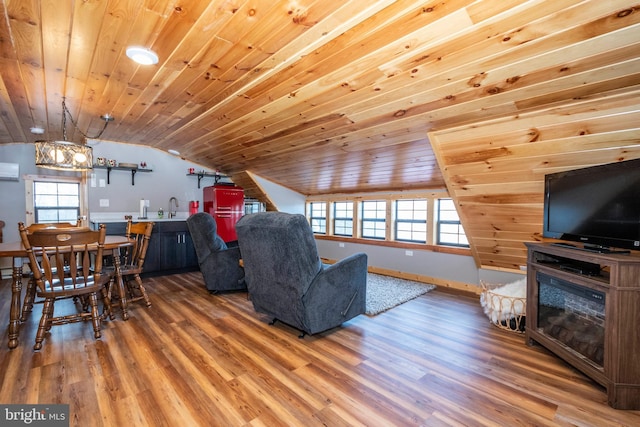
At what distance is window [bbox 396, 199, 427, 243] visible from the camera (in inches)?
188

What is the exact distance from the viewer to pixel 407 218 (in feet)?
16.4

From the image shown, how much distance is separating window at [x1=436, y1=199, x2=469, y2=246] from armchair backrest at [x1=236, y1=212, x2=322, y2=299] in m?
2.75

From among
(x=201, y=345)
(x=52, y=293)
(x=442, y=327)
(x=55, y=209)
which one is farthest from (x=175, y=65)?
(x=55, y=209)

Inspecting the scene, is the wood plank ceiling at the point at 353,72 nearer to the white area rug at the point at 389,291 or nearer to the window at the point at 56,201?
the white area rug at the point at 389,291

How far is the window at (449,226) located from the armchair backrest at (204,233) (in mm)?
3242

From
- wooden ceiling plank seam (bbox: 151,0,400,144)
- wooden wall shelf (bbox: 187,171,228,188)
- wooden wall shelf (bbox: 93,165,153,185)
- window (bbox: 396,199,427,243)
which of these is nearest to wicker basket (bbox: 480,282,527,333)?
window (bbox: 396,199,427,243)

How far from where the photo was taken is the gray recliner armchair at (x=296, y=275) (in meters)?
2.32

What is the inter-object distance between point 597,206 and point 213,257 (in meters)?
3.78

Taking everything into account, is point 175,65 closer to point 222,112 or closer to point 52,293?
point 222,112

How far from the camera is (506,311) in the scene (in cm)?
281

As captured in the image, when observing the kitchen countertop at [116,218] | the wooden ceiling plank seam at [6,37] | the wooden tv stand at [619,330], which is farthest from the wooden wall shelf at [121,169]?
the wooden tv stand at [619,330]

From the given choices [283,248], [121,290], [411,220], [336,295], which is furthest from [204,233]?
[411,220]

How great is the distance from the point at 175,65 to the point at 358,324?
274 cm

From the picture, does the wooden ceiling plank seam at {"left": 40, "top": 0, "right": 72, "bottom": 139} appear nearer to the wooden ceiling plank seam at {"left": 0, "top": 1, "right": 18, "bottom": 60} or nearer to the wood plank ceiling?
the wood plank ceiling
